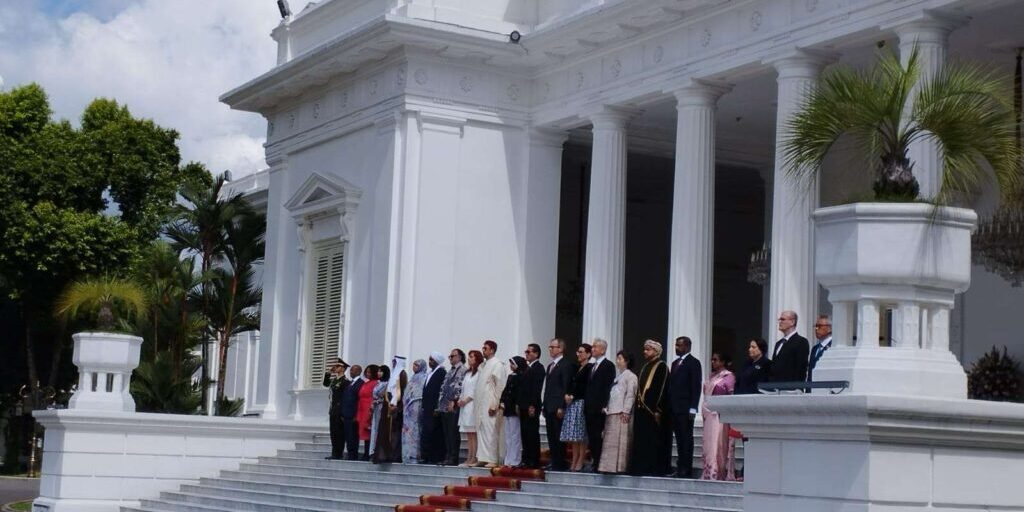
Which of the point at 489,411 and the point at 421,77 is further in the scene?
the point at 421,77

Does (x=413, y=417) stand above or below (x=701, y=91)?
below

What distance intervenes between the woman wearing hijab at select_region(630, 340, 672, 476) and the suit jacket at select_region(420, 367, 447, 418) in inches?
164

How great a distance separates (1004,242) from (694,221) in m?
4.58

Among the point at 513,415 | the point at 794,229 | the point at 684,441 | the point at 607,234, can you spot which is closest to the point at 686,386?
the point at 684,441

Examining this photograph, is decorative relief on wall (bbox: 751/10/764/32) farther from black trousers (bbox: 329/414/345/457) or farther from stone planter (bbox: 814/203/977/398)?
stone planter (bbox: 814/203/977/398)

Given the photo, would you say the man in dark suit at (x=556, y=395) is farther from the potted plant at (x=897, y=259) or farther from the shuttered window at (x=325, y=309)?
the shuttered window at (x=325, y=309)

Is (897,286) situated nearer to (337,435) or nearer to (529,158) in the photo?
(337,435)

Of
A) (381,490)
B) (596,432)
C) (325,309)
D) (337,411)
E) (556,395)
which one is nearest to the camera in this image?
(596,432)

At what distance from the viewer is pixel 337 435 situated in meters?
22.0

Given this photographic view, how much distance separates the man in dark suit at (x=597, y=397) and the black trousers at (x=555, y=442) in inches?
21.4

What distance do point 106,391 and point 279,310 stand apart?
14.1ft

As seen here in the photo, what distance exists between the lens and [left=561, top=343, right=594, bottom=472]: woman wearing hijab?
55.3 feet

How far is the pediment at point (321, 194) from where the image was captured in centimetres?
2511

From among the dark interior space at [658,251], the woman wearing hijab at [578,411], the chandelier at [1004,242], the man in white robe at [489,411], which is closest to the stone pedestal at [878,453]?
the woman wearing hijab at [578,411]
